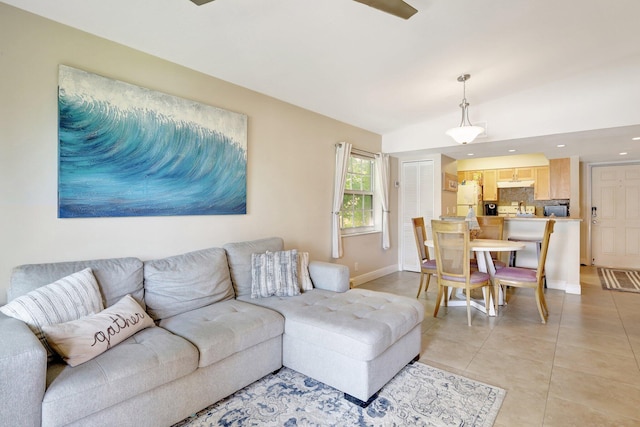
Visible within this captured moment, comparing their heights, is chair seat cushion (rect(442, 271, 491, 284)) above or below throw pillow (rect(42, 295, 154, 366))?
below

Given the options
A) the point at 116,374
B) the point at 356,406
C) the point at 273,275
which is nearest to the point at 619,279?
the point at 356,406

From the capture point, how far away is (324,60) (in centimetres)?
287

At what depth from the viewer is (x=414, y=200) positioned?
5.75 meters

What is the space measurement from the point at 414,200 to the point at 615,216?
4279 mm

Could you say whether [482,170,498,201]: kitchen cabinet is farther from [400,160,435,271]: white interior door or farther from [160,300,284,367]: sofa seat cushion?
[160,300,284,367]: sofa seat cushion

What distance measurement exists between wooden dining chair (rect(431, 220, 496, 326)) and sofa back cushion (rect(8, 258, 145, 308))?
9.13ft

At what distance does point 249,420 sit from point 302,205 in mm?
2446

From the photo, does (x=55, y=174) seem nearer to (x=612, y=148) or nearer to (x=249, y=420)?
(x=249, y=420)

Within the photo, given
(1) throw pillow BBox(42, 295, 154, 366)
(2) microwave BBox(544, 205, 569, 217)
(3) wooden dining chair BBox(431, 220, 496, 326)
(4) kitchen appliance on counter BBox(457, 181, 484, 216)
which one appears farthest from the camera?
(4) kitchen appliance on counter BBox(457, 181, 484, 216)

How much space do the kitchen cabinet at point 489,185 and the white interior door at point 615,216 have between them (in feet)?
5.81

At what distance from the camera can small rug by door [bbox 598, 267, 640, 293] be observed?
4.75 metres

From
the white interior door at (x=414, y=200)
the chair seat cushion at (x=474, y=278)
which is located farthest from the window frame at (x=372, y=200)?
the chair seat cushion at (x=474, y=278)

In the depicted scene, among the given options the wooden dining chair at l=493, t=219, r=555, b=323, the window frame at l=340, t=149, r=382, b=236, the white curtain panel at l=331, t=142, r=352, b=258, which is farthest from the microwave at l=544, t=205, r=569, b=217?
the white curtain panel at l=331, t=142, r=352, b=258

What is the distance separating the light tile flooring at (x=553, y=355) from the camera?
192 cm
